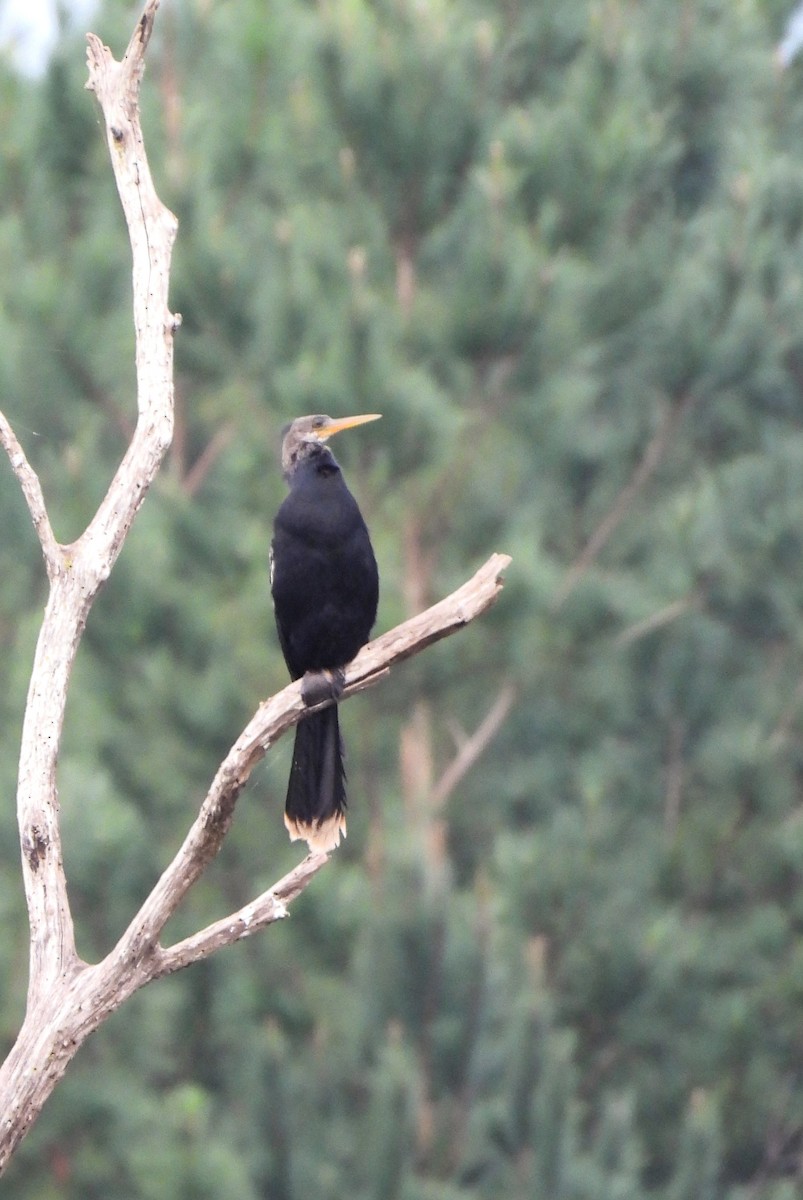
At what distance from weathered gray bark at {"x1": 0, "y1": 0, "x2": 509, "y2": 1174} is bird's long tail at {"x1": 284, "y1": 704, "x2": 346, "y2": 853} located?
640mm

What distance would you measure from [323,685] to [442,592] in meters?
3.18

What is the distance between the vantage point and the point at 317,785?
407 centimetres

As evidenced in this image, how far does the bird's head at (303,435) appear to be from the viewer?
440cm

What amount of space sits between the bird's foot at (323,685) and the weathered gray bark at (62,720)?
0.89 ft

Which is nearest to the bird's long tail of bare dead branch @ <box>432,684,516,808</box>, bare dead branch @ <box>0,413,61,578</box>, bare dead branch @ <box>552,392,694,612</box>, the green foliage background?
bare dead branch @ <box>0,413,61,578</box>

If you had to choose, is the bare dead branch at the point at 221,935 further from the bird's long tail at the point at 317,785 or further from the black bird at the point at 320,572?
the black bird at the point at 320,572

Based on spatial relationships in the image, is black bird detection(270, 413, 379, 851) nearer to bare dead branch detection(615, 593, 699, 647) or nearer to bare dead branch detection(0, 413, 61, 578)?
bare dead branch detection(0, 413, 61, 578)

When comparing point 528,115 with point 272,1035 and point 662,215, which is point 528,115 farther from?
point 272,1035

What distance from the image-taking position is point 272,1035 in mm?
6660

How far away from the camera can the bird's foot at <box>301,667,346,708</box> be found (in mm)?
3729

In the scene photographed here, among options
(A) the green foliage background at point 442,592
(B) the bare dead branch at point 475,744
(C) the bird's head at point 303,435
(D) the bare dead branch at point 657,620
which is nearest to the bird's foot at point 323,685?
(C) the bird's head at point 303,435

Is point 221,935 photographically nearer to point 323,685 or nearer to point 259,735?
point 259,735

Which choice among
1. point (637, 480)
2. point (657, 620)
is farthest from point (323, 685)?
point (637, 480)

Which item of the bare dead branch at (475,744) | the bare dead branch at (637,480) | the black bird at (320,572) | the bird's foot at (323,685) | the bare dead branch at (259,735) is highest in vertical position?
the bare dead branch at (637,480)
